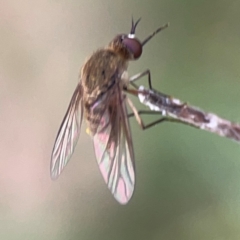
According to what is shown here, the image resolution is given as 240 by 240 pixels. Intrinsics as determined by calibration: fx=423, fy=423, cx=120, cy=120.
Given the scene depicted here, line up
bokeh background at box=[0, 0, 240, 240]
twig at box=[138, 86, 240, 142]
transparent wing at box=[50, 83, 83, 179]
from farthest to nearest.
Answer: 1. bokeh background at box=[0, 0, 240, 240]
2. transparent wing at box=[50, 83, 83, 179]
3. twig at box=[138, 86, 240, 142]

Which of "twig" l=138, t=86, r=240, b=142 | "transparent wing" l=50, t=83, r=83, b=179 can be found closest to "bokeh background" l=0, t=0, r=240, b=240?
"transparent wing" l=50, t=83, r=83, b=179

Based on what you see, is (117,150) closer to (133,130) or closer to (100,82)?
(100,82)

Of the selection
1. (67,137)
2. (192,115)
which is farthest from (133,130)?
(192,115)

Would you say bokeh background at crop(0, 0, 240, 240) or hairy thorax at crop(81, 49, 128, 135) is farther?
bokeh background at crop(0, 0, 240, 240)

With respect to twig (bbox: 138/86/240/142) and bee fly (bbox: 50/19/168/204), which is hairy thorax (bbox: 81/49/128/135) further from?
twig (bbox: 138/86/240/142)

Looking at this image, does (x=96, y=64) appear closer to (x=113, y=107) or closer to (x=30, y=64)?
(x=113, y=107)

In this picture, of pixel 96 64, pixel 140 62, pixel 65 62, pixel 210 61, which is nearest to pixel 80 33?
pixel 65 62
